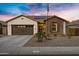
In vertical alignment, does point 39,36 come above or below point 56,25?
below

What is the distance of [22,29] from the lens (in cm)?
929

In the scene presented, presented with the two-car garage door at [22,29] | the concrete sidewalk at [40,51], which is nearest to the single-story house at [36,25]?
the two-car garage door at [22,29]

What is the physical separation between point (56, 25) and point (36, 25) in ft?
1.45

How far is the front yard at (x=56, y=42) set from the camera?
359 inches

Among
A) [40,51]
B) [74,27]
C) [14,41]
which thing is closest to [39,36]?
[40,51]

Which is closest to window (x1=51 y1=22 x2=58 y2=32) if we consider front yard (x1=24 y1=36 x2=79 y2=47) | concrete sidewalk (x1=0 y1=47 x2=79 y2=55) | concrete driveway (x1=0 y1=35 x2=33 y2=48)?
front yard (x1=24 y1=36 x2=79 y2=47)

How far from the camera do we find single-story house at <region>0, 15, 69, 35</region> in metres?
9.16

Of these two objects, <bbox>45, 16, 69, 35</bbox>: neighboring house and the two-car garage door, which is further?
the two-car garage door

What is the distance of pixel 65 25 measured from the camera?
30.1 feet

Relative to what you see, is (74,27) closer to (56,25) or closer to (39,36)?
(56,25)

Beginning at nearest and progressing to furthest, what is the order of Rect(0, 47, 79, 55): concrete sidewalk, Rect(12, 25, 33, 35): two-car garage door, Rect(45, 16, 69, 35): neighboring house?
Rect(0, 47, 79, 55): concrete sidewalk → Rect(45, 16, 69, 35): neighboring house → Rect(12, 25, 33, 35): two-car garage door

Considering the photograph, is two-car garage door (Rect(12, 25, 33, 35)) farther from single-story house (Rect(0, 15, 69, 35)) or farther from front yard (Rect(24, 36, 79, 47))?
front yard (Rect(24, 36, 79, 47))

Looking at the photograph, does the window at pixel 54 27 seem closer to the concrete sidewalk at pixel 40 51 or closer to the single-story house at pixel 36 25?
the single-story house at pixel 36 25

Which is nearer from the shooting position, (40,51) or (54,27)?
(40,51)
